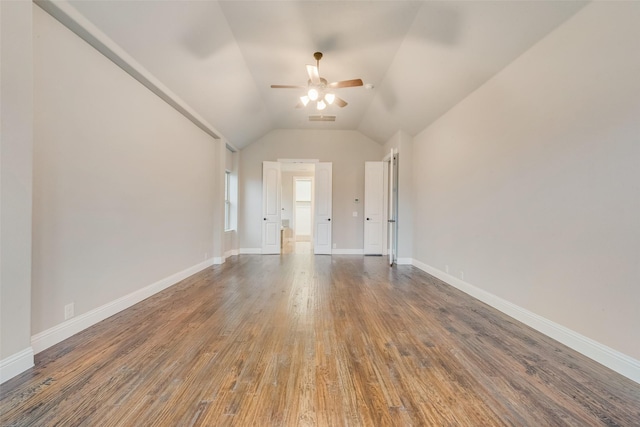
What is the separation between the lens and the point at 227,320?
2.52 m

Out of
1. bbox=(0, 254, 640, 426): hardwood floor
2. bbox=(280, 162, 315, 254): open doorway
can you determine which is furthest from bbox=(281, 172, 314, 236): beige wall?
bbox=(0, 254, 640, 426): hardwood floor

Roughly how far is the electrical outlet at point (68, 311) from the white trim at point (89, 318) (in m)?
0.03

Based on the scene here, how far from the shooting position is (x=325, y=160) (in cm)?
675

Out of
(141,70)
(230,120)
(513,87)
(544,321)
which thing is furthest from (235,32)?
(544,321)

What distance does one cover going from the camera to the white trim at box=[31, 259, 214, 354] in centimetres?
191

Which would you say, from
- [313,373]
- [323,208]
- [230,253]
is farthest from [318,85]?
[230,253]

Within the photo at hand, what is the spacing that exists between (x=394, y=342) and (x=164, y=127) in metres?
3.87

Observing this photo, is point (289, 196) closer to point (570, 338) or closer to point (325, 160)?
point (325, 160)

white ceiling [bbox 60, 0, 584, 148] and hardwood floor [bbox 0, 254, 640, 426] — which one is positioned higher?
white ceiling [bbox 60, 0, 584, 148]

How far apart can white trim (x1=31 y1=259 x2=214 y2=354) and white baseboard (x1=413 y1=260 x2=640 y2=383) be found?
165 inches

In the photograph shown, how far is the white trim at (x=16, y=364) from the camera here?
1527 millimetres

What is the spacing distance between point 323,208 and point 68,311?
5.19 meters

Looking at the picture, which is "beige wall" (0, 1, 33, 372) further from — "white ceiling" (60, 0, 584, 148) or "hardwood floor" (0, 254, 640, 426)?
"white ceiling" (60, 0, 584, 148)

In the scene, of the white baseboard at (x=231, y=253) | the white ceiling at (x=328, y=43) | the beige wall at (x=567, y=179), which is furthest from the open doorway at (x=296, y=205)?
the beige wall at (x=567, y=179)
